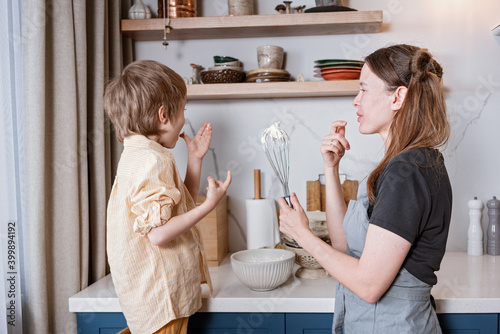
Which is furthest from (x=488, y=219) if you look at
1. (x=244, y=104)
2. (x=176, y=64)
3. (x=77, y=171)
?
(x=77, y=171)

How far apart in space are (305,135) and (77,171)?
0.91m

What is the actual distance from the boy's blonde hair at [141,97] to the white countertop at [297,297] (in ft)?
1.66

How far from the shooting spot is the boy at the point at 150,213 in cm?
→ 100

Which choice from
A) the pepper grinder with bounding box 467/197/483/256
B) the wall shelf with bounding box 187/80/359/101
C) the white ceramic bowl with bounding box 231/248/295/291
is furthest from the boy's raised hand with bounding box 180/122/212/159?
the pepper grinder with bounding box 467/197/483/256

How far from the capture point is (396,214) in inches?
32.3

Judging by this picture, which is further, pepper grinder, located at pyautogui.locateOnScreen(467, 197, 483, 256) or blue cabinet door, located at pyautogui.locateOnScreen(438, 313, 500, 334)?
pepper grinder, located at pyautogui.locateOnScreen(467, 197, 483, 256)

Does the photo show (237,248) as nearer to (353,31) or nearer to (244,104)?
(244,104)

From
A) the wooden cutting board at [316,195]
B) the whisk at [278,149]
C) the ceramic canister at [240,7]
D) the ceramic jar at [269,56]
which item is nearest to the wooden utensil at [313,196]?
the wooden cutting board at [316,195]

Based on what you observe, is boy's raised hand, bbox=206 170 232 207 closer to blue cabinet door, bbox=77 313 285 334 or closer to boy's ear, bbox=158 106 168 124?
boy's ear, bbox=158 106 168 124

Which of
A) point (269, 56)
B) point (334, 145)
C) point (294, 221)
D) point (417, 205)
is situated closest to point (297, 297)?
point (294, 221)

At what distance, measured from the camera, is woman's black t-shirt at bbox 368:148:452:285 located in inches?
32.4

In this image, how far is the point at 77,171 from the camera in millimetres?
1345

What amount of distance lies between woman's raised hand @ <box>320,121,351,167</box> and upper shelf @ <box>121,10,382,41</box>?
0.63 m

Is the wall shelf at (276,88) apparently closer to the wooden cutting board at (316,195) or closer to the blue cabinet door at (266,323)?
the wooden cutting board at (316,195)
